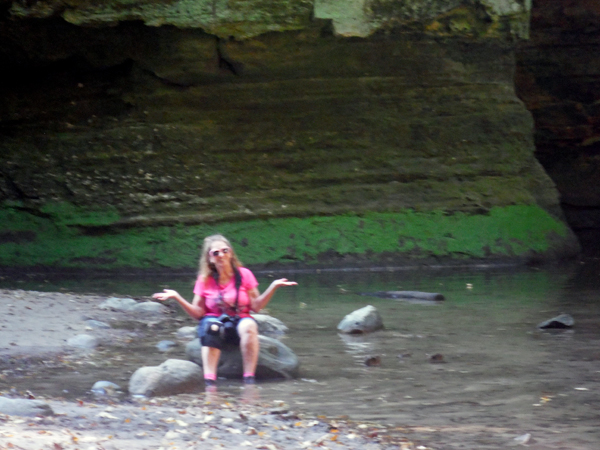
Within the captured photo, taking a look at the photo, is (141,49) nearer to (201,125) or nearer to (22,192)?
(201,125)

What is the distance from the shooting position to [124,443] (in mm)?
3738

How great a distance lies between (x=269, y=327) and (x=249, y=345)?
189 cm

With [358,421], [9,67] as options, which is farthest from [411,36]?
[358,421]

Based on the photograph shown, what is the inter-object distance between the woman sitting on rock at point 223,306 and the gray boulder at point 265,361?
10cm

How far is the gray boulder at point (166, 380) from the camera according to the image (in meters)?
5.05

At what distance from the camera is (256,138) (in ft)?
46.8

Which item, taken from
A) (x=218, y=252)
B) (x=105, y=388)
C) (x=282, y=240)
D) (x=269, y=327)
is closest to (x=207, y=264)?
(x=218, y=252)

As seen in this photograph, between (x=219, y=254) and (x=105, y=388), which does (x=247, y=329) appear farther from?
(x=105, y=388)

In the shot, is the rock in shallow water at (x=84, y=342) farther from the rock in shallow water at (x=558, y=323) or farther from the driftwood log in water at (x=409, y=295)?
the driftwood log in water at (x=409, y=295)

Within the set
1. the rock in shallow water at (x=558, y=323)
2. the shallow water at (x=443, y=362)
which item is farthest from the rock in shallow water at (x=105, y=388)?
the rock in shallow water at (x=558, y=323)

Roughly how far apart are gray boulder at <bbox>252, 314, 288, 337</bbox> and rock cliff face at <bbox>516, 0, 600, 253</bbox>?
43.9ft

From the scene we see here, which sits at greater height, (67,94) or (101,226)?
(67,94)

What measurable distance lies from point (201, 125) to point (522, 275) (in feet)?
18.1

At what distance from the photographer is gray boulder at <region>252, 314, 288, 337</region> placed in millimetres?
7355
